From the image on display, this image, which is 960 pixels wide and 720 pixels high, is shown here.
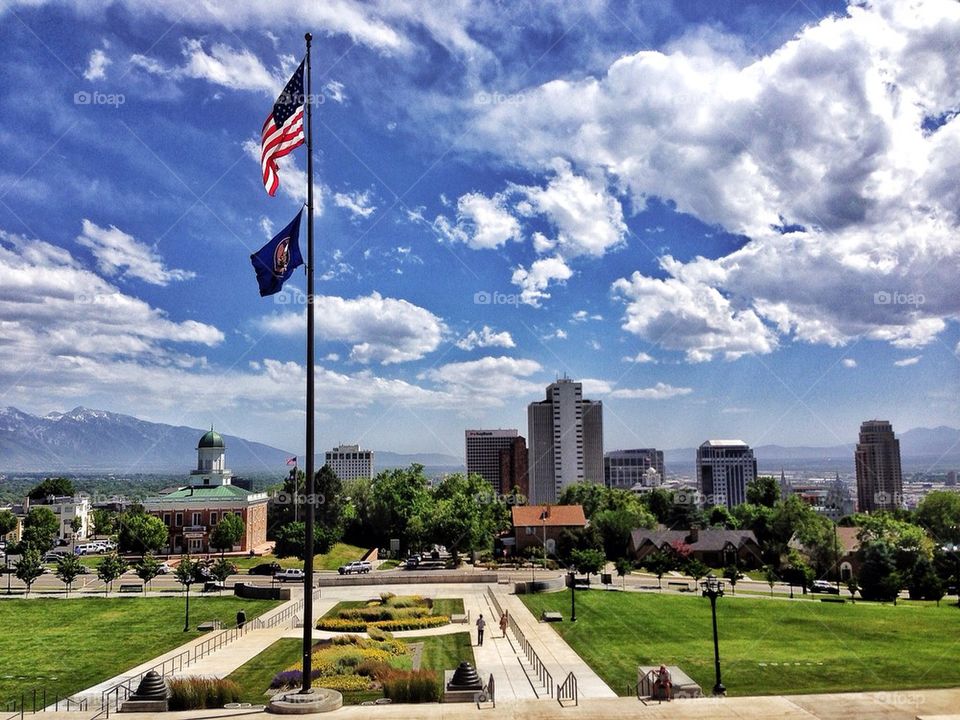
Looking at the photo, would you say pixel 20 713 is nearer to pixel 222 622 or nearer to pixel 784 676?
pixel 222 622

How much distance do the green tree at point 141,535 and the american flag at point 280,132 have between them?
7530 centimetres

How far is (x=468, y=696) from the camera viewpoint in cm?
2334

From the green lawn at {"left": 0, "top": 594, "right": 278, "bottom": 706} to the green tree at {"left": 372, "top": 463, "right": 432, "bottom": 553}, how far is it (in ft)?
134

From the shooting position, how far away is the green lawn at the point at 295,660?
25438 millimetres

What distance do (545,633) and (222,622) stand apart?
64.7 feet

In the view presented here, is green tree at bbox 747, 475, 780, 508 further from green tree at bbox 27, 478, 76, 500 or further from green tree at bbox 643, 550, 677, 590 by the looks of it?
green tree at bbox 27, 478, 76, 500

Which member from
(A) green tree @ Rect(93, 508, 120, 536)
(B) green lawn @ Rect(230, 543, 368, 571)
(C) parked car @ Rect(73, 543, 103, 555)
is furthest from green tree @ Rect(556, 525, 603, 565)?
(A) green tree @ Rect(93, 508, 120, 536)

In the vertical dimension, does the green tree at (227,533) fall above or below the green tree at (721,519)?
above

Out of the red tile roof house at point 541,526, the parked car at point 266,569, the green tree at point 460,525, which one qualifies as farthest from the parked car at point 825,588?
the parked car at point 266,569

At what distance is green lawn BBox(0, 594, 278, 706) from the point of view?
29984mm

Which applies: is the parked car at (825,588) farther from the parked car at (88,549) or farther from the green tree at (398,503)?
the parked car at (88,549)

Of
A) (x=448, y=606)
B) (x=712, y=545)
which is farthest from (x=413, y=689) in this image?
(x=712, y=545)

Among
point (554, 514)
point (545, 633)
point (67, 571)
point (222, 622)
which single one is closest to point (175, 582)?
point (67, 571)

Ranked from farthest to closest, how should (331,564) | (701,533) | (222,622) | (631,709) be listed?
(701,533)
(331,564)
(222,622)
(631,709)
